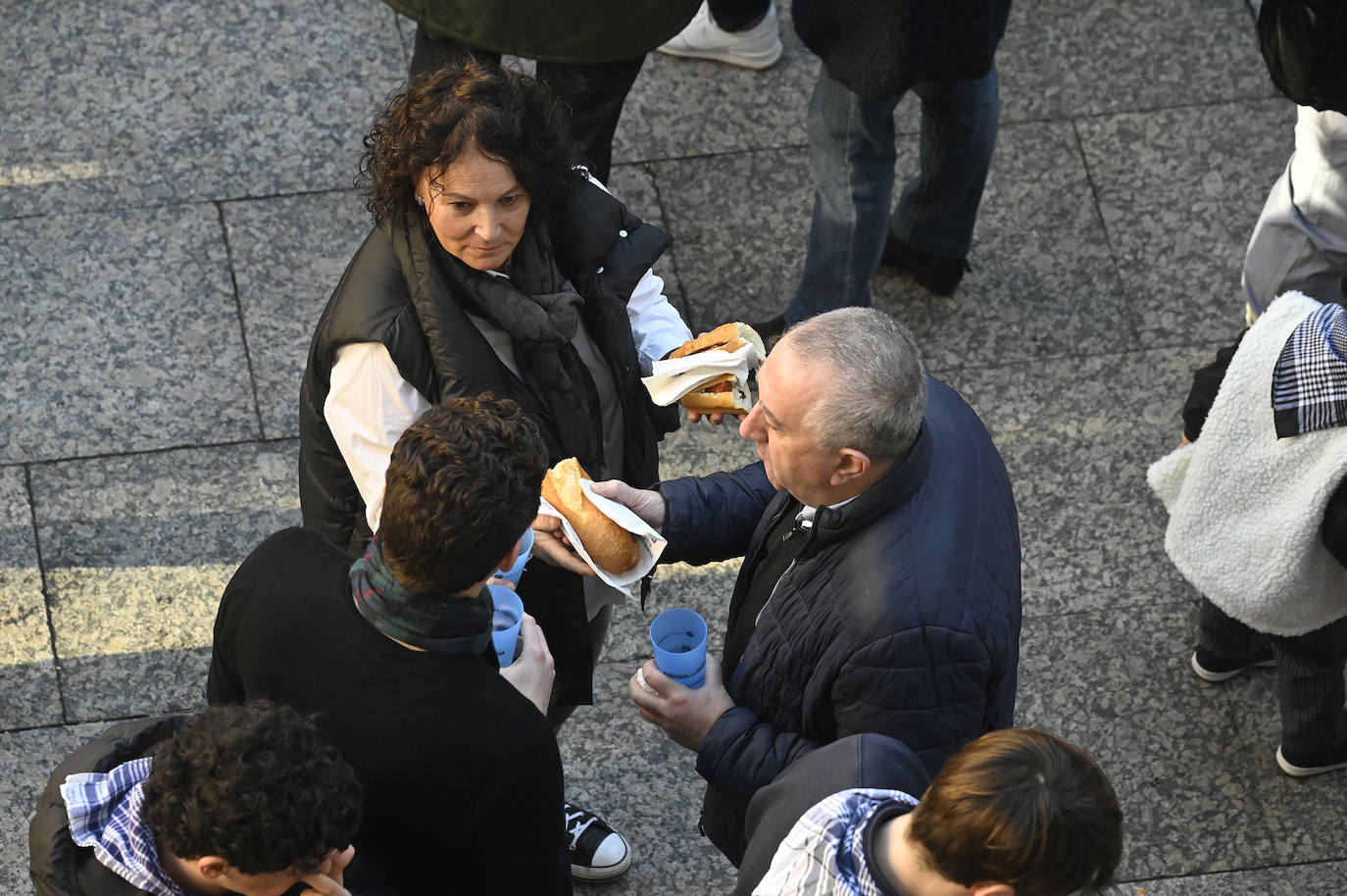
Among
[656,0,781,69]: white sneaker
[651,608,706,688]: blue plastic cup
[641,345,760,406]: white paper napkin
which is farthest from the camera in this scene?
[656,0,781,69]: white sneaker

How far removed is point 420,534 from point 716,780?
33.5 inches

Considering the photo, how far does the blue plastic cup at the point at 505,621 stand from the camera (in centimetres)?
265

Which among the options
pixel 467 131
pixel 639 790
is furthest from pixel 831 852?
pixel 639 790

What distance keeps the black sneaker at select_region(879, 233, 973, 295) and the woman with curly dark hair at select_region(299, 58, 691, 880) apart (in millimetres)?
1928

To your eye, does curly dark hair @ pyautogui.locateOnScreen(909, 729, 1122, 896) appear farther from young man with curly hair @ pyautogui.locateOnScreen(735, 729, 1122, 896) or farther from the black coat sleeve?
the black coat sleeve

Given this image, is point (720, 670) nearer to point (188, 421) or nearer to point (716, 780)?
point (716, 780)

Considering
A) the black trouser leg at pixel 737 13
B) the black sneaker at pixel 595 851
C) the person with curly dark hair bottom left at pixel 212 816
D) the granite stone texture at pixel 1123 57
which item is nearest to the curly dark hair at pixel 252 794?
the person with curly dark hair bottom left at pixel 212 816

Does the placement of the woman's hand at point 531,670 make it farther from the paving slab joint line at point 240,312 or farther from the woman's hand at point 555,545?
the paving slab joint line at point 240,312

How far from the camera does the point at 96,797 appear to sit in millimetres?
2184

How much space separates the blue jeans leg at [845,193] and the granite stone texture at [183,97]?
1.75m

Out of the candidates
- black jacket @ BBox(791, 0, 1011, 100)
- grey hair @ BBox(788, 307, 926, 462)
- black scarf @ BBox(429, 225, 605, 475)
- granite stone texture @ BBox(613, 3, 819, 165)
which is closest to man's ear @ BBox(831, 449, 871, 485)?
grey hair @ BBox(788, 307, 926, 462)

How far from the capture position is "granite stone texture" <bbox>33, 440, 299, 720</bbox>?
411 centimetres

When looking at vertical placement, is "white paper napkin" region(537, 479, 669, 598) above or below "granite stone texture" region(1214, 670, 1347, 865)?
above

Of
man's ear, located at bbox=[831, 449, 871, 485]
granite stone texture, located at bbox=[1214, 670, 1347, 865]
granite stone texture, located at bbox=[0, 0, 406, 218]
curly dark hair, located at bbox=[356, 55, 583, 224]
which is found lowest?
granite stone texture, located at bbox=[1214, 670, 1347, 865]
